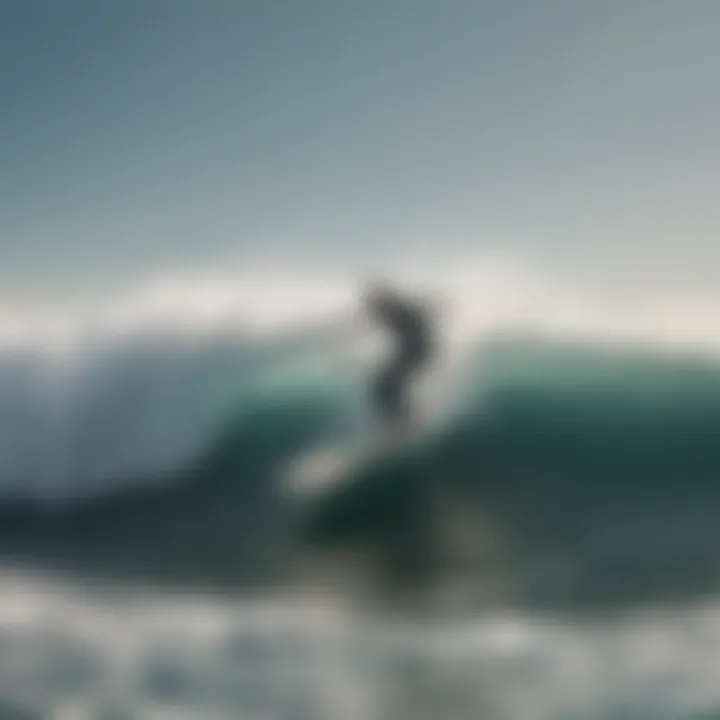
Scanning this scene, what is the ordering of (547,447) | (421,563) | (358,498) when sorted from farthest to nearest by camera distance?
(547,447) → (358,498) → (421,563)

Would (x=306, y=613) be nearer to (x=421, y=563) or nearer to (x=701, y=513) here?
(x=421, y=563)

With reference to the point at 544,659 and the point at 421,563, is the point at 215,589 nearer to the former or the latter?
the point at 421,563

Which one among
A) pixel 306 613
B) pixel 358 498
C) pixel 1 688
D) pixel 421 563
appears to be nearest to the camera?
pixel 1 688

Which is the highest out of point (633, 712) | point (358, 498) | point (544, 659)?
point (358, 498)

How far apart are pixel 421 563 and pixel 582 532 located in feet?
2.00

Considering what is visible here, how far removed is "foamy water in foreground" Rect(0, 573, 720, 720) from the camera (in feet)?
7.43

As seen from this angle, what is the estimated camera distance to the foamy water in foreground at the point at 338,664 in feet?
7.43

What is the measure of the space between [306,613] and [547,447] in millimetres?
1320

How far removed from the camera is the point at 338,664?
2486 mm

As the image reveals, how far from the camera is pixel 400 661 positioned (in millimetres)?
2471

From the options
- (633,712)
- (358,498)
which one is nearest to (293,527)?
(358,498)

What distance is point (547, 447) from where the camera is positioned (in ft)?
11.6

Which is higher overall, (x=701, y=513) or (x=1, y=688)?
(x=701, y=513)

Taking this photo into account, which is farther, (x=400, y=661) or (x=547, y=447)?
(x=547, y=447)
